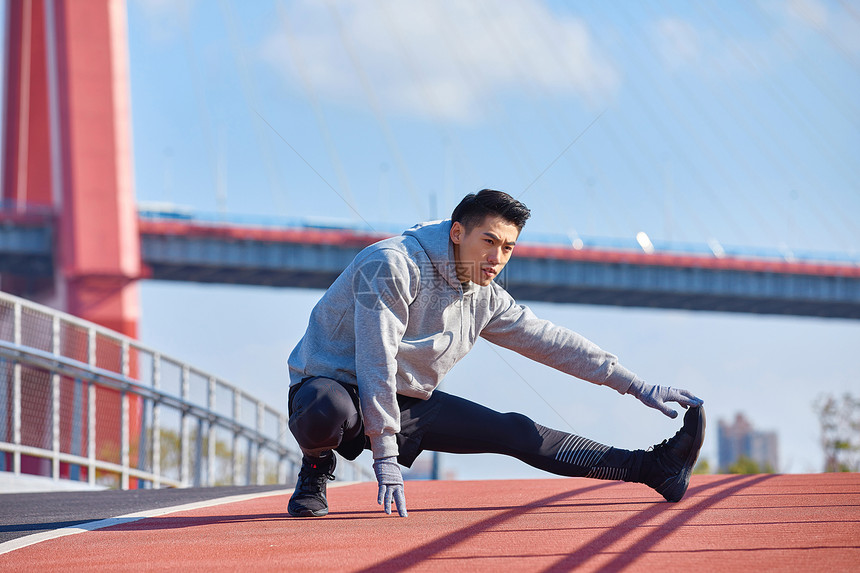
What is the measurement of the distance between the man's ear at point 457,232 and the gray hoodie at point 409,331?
2cm

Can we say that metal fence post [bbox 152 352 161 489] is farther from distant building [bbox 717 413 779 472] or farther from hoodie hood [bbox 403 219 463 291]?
distant building [bbox 717 413 779 472]

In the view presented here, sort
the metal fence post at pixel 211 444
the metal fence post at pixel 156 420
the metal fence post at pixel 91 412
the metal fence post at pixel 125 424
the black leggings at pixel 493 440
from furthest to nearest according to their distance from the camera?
the metal fence post at pixel 211 444 → the metal fence post at pixel 156 420 → the metal fence post at pixel 125 424 → the metal fence post at pixel 91 412 → the black leggings at pixel 493 440

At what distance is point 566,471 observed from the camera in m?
4.13

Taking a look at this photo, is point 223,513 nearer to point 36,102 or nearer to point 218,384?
point 218,384

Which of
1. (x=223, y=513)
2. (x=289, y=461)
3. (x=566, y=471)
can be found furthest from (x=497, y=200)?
(x=289, y=461)

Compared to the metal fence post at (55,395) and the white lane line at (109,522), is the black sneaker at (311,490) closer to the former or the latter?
the white lane line at (109,522)

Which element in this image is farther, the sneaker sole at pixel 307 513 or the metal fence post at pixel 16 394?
the metal fence post at pixel 16 394

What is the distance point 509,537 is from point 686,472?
1.04 meters

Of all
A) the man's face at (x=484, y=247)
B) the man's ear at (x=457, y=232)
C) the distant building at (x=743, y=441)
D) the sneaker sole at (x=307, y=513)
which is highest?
the distant building at (x=743, y=441)

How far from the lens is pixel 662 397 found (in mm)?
4059

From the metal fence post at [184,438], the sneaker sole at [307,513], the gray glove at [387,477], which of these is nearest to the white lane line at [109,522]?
the sneaker sole at [307,513]

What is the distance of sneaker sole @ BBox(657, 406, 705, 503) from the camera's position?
4.00m

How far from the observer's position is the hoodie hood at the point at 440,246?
150 inches

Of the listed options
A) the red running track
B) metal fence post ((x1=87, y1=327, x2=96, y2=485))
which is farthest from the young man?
metal fence post ((x1=87, y1=327, x2=96, y2=485))
